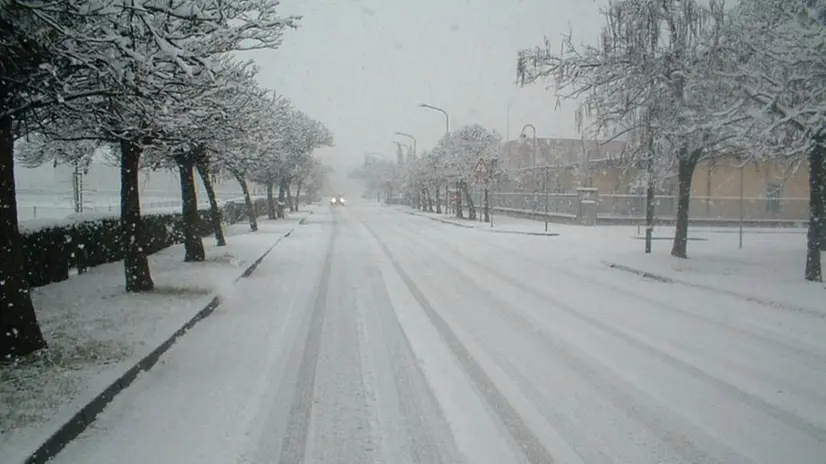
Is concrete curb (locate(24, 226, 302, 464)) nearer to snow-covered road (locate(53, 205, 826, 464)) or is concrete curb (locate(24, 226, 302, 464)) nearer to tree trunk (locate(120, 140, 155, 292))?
snow-covered road (locate(53, 205, 826, 464))

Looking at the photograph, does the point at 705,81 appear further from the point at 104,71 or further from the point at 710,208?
the point at 710,208

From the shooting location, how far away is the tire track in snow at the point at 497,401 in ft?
16.0

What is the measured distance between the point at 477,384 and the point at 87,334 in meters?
5.03

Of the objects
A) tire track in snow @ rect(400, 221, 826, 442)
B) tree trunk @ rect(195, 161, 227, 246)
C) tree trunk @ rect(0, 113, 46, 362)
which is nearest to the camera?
tire track in snow @ rect(400, 221, 826, 442)

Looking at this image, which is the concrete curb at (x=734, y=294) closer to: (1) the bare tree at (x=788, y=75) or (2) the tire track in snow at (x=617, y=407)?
(1) the bare tree at (x=788, y=75)

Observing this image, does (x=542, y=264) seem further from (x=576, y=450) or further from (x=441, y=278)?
(x=576, y=450)

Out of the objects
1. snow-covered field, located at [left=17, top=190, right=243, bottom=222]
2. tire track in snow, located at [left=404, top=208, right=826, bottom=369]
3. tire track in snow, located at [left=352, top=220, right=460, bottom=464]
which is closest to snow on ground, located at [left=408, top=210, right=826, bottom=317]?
tire track in snow, located at [left=404, top=208, right=826, bottom=369]

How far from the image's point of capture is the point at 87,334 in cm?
819

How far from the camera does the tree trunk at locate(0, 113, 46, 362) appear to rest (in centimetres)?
703

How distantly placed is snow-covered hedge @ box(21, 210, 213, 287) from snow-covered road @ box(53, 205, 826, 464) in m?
3.85

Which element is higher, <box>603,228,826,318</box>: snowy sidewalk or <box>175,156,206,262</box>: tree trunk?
<box>175,156,206,262</box>: tree trunk

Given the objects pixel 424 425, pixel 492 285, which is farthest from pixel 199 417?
pixel 492 285

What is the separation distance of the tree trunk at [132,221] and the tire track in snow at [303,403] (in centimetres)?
366

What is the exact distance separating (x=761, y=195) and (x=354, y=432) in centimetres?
4347
